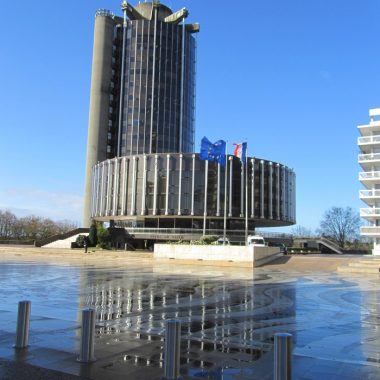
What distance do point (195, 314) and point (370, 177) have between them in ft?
167

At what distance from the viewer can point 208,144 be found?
44875 mm

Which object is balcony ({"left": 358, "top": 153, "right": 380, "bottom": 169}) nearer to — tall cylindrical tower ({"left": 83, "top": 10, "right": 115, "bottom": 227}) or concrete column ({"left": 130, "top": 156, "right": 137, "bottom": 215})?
concrete column ({"left": 130, "top": 156, "right": 137, "bottom": 215})

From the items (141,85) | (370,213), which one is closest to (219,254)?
(370,213)

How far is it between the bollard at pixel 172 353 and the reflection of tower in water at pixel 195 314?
31.4 inches

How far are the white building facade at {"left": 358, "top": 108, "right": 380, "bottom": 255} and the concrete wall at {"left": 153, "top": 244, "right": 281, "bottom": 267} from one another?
Answer: 791 inches

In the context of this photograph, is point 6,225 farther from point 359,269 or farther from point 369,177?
point 359,269

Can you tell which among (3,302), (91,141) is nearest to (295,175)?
(91,141)

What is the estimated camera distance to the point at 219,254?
1449 inches

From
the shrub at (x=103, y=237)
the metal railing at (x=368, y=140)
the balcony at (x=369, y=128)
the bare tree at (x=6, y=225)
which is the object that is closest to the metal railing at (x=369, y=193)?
the metal railing at (x=368, y=140)

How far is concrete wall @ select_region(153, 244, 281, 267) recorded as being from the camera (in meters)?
35.5

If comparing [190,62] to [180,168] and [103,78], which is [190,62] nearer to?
[103,78]

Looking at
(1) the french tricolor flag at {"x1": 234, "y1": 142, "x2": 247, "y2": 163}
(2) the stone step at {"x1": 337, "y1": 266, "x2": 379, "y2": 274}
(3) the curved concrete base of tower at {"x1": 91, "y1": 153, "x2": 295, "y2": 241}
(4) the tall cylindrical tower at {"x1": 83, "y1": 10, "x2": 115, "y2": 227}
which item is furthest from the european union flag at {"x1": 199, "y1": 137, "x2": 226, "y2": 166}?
(4) the tall cylindrical tower at {"x1": 83, "y1": 10, "x2": 115, "y2": 227}

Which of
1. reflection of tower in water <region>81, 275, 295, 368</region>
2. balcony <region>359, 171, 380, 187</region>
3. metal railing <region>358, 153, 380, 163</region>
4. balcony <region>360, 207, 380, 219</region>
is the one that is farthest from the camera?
metal railing <region>358, 153, 380, 163</region>

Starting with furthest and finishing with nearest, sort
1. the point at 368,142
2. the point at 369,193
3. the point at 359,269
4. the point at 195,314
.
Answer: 1. the point at 368,142
2. the point at 369,193
3. the point at 359,269
4. the point at 195,314
